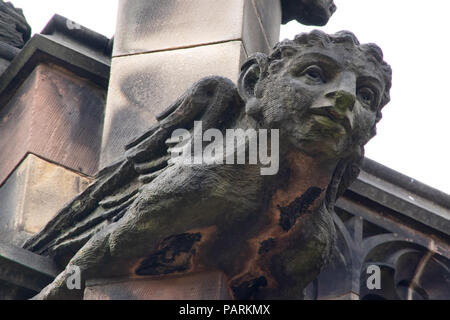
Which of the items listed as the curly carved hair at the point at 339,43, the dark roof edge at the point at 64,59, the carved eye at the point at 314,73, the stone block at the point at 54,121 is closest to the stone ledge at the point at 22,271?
the stone block at the point at 54,121

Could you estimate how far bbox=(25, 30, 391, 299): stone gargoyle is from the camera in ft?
19.4

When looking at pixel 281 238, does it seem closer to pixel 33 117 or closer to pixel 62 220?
pixel 62 220

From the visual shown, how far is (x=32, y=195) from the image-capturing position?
7.36 meters

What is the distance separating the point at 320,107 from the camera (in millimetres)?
5852

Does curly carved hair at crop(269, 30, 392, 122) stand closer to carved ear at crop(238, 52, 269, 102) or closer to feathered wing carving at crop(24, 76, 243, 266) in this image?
carved ear at crop(238, 52, 269, 102)

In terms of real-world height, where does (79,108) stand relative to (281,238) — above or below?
above

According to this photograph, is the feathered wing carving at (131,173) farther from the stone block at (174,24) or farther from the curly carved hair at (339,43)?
the stone block at (174,24)

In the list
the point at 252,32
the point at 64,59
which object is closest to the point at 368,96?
the point at 252,32

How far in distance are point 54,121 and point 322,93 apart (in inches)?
86.9

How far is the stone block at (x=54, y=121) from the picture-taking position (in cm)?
764

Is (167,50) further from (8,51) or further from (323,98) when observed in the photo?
(8,51)
